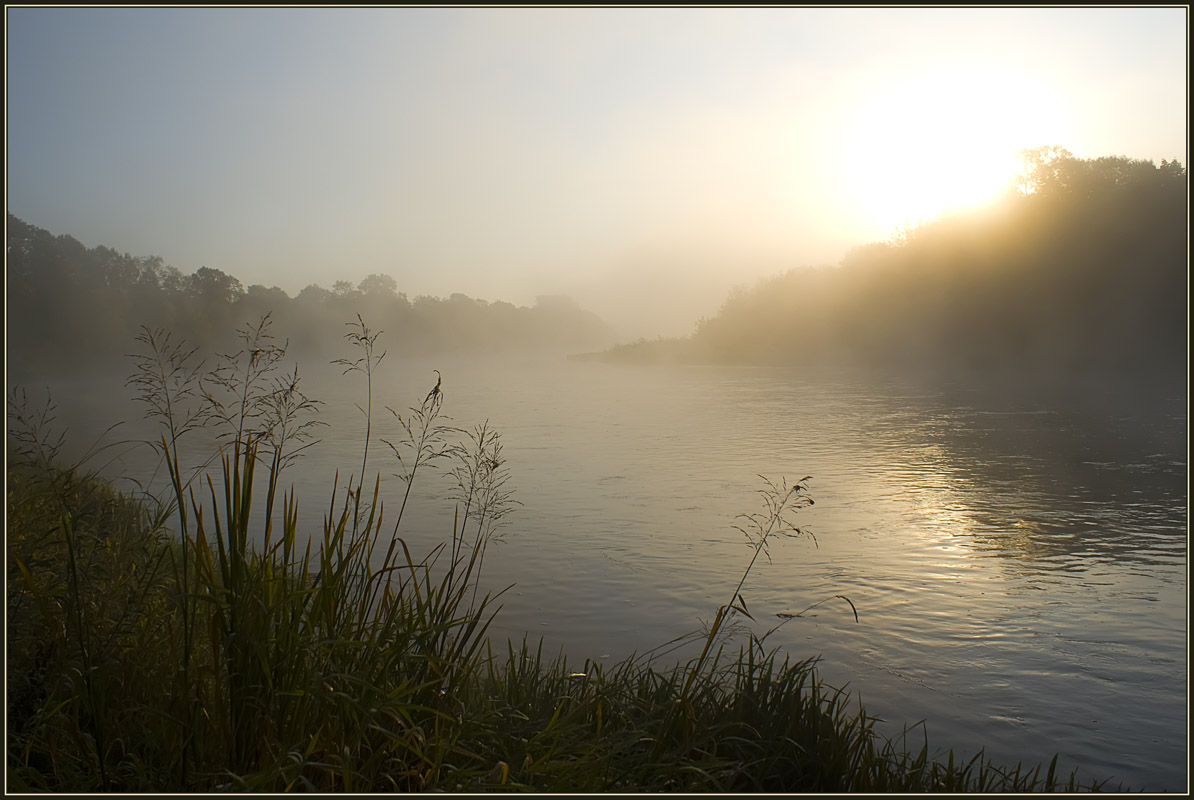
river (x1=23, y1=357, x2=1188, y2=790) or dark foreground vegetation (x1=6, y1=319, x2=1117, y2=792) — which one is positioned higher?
dark foreground vegetation (x1=6, y1=319, x2=1117, y2=792)

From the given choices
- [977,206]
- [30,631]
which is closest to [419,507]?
[30,631]

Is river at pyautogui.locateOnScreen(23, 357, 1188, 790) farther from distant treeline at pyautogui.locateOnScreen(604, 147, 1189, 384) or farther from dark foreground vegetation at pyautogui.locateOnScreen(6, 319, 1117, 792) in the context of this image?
distant treeline at pyautogui.locateOnScreen(604, 147, 1189, 384)

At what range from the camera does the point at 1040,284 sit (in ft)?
126

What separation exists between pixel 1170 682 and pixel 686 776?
4.33 meters

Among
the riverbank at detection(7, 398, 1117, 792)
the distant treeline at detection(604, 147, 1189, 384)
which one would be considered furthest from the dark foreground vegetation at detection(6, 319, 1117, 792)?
the distant treeline at detection(604, 147, 1189, 384)

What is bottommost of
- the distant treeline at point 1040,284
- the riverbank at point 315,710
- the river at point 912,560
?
the river at point 912,560

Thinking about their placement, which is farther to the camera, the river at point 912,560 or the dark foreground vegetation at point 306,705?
the river at point 912,560

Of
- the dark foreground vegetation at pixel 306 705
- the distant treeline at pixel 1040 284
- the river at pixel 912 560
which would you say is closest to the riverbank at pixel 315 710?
the dark foreground vegetation at pixel 306 705

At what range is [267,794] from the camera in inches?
87.2

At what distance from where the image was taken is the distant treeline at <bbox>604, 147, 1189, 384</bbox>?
3478 centimetres

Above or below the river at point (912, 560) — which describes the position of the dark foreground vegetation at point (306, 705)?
above

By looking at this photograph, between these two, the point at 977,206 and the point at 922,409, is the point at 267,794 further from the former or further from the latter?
the point at 977,206

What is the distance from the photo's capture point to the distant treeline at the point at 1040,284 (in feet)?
114

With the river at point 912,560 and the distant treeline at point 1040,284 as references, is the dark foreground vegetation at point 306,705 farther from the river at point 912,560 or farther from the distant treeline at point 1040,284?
the distant treeline at point 1040,284
